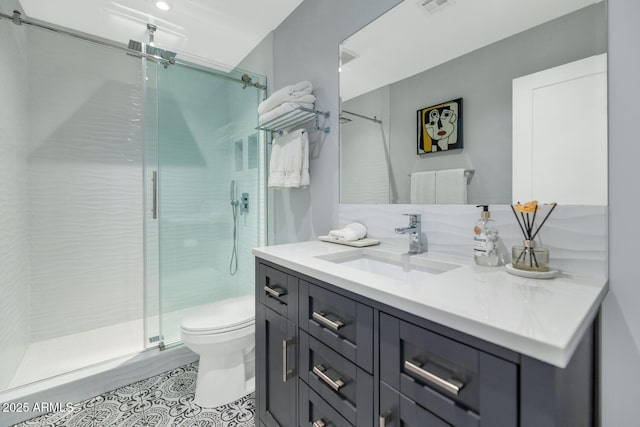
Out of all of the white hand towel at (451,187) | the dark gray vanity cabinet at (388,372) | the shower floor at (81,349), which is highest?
the white hand towel at (451,187)

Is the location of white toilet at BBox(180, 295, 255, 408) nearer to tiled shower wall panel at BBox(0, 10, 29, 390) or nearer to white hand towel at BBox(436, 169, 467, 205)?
tiled shower wall panel at BBox(0, 10, 29, 390)

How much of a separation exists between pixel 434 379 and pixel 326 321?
0.36m

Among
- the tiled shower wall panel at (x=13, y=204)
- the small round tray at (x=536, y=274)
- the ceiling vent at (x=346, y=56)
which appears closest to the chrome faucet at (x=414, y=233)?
the small round tray at (x=536, y=274)

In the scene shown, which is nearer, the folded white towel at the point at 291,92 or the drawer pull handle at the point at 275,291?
the drawer pull handle at the point at 275,291

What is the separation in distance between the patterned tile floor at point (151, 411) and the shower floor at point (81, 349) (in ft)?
0.83

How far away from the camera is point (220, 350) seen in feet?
4.99

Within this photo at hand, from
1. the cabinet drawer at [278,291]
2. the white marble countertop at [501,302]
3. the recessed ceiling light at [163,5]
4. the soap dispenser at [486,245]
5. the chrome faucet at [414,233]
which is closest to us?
the white marble countertop at [501,302]

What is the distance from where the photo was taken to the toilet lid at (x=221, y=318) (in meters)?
1.50

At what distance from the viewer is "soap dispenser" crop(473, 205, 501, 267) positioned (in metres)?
0.93

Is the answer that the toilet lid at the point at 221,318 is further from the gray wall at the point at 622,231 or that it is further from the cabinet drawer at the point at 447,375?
the gray wall at the point at 622,231

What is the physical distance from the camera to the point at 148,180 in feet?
6.43

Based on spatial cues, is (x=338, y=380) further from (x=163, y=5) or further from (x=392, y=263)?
(x=163, y=5)

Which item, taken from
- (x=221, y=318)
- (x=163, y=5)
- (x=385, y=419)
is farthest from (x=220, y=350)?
(x=163, y=5)

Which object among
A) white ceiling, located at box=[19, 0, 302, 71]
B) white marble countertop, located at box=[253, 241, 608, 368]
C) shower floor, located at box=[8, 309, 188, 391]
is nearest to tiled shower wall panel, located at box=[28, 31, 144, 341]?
shower floor, located at box=[8, 309, 188, 391]
